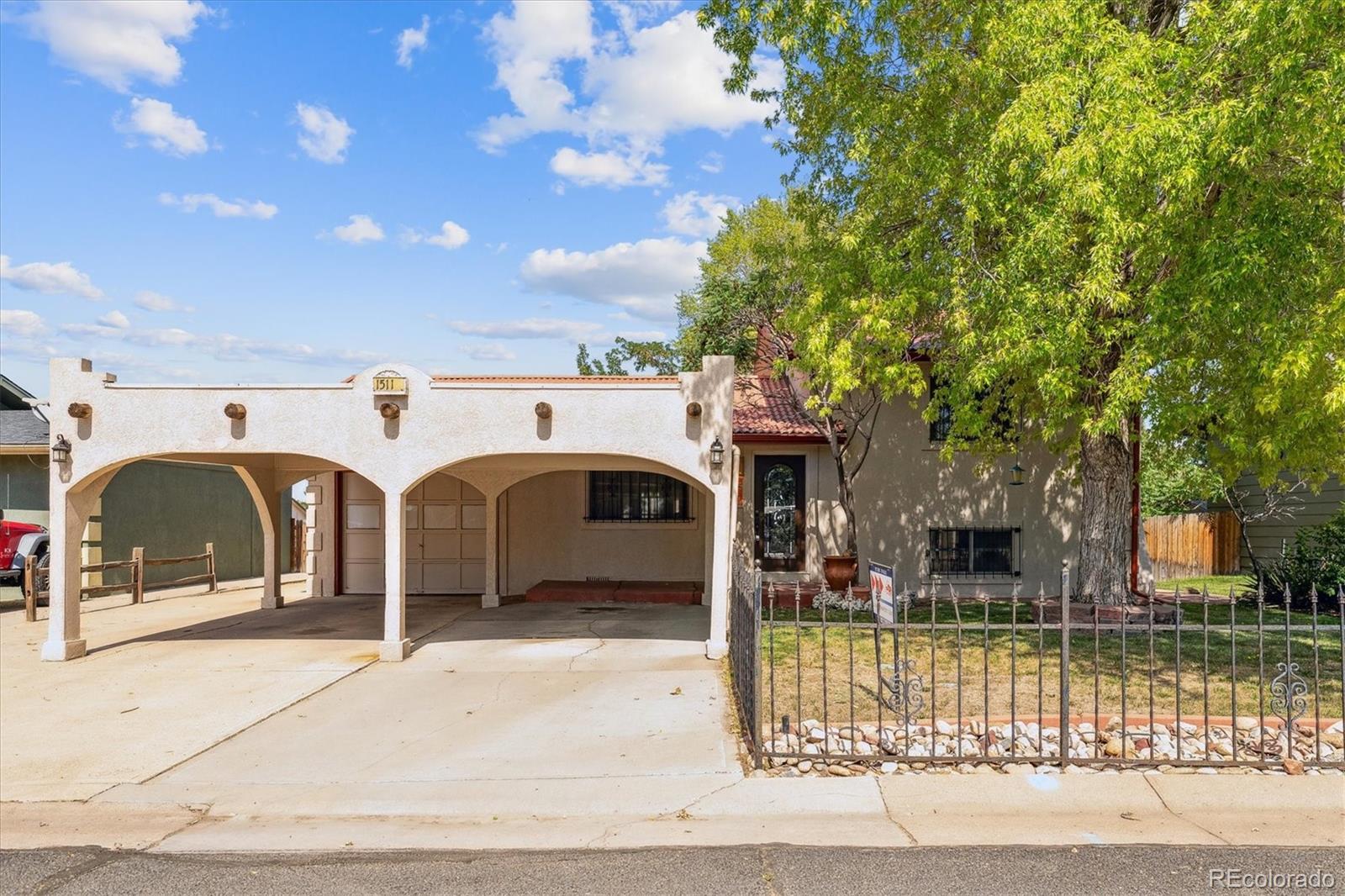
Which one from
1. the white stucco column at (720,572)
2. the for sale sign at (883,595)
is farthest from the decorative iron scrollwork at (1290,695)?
the white stucco column at (720,572)

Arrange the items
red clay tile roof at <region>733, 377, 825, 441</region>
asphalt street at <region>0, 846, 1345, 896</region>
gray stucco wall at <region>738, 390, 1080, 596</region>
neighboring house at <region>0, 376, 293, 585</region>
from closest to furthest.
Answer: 1. asphalt street at <region>0, 846, 1345, 896</region>
2. red clay tile roof at <region>733, 377, 825, 441</region>
3. gray stucco wall at <region>738, 390, 1080, 596</region>
4. neighboring house at <region>0, 376, 293, 585</region>

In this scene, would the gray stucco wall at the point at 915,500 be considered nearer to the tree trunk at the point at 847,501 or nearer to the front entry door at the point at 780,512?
the front entry door at the point at 780,512

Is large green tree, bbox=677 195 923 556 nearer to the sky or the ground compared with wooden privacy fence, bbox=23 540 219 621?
nearer to the sky

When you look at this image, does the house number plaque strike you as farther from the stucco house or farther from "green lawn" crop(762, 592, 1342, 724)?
"green lawn" crop(762, 592, 1342, 724)

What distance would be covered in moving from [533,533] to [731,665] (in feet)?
27.0

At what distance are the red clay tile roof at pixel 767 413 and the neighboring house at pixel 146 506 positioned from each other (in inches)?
455

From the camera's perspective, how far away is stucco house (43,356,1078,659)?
10.3m

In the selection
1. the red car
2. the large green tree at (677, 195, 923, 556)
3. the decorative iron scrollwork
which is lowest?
the decorative iron scrollwork

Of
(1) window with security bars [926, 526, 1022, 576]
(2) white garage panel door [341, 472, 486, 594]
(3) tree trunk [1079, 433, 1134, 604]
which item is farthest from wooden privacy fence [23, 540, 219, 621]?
(3) tree trunk [1079, 433, 1134, 604]

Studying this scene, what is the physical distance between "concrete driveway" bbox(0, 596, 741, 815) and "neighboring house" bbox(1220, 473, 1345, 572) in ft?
44.5

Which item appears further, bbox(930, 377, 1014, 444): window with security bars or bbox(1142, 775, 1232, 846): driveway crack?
bbox(930, 377, 1014, 444): window with security bars

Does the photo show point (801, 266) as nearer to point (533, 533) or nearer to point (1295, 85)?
point (1295, 85)

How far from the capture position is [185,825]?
5.54m

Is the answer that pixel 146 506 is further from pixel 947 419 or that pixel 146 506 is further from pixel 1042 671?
pixel 1042 671
